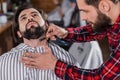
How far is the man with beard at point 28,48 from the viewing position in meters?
1.87

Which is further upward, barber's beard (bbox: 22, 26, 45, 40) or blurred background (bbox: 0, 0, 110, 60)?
blurred background (bbox: 0, 0, 110, 60)

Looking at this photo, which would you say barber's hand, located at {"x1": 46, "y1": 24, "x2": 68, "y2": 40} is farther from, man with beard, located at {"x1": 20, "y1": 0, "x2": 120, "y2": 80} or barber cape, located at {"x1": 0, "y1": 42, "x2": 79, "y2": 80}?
man with beard, located at {"x1": 20, "y1": 0, "x2": 120, "y2": 80}

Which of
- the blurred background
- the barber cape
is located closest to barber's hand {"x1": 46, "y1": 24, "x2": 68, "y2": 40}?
the barber cape

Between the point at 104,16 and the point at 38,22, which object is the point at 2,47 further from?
→ the point at 104,16

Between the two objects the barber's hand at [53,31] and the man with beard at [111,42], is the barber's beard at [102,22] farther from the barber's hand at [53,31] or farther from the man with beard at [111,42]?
the barber's hand at [53,31]

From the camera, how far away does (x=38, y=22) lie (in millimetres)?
1918

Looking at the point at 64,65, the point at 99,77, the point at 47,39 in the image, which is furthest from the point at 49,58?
the point at 47,39

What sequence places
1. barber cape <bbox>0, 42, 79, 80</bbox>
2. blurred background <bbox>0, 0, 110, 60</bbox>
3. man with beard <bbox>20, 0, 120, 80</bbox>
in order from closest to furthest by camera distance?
man with beard <bbox>20, 0, 120, 80</bbox>, barber cape <bbox>0, 42, 79, 80</bbox>, blurred background <bbox>0, 0, 110, 60</bbox>

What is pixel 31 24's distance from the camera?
189 centimetres

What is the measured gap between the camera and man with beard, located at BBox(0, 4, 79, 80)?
187 cm

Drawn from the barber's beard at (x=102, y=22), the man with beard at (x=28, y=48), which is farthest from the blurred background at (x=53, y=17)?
the barber's beard at (x=102, y=22)

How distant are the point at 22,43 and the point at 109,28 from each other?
70cm

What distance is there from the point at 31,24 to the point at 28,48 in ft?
0.60

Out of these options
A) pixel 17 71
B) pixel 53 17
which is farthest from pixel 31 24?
pixel 53 17
